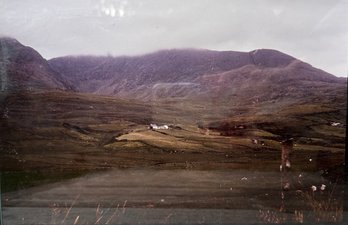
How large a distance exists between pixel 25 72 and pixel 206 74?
1839mm

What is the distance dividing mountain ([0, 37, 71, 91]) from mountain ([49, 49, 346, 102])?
0.40ft

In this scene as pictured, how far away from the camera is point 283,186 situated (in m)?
5.23

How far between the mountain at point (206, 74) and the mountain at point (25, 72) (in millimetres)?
123

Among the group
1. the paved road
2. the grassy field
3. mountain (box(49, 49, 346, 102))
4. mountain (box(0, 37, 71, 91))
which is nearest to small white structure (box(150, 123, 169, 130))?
the grassy field

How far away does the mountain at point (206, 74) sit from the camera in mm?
5191

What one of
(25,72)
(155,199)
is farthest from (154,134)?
(25,72)

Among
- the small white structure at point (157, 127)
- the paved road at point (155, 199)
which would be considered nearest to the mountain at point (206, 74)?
the small white structure at point (157, 127)

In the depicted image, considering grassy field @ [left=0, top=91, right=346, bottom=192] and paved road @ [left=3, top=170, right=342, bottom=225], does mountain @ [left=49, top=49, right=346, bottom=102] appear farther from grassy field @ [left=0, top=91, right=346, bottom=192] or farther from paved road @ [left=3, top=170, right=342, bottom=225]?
paved road @ [left=3, top=170, right=342, bottom=225]

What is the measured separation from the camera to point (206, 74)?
5277 mm

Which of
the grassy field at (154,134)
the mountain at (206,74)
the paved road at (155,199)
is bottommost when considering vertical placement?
the paved road at (155,199)

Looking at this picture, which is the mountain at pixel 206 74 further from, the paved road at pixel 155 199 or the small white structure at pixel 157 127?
the paved road at pixel 155 199

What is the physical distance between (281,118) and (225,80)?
0.67m

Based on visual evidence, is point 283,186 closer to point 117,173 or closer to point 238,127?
point 238,127

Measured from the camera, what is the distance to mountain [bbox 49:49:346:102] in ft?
17.0
